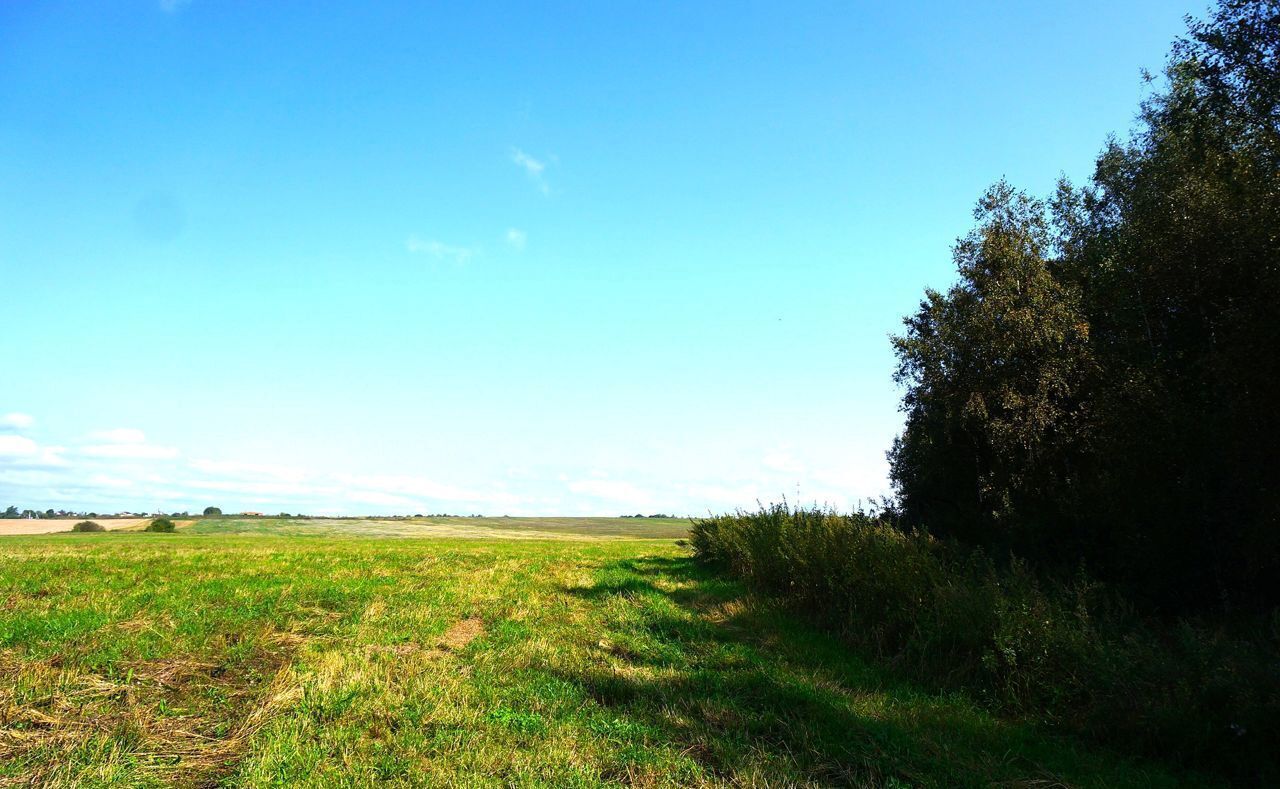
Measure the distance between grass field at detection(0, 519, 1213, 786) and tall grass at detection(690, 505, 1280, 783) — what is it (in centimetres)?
65

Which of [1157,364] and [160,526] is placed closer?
[1157,364]

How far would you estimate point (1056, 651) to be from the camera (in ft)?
27.3

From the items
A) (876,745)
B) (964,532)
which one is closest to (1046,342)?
(964,532)

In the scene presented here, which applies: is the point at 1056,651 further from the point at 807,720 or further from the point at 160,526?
the point at 160,526

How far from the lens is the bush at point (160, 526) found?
78312 mm

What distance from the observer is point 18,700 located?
6383 millimetres

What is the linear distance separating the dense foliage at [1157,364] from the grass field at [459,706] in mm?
9516

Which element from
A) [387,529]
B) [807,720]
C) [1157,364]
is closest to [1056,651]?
[807,720]

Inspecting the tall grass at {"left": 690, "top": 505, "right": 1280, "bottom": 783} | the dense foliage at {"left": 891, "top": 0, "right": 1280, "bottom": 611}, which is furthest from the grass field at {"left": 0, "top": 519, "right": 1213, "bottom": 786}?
the dense foliage at {"left": 891, "top": 0, "right": 1280, "bottom": 611}

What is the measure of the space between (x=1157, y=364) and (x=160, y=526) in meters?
97.6

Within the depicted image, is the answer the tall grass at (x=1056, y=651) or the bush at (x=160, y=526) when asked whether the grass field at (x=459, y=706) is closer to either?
the tall grass at (x=1056, y=651)

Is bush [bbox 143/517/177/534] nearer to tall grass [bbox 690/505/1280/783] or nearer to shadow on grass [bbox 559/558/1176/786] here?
shadow on grass [bbox 559/558/1176/786]

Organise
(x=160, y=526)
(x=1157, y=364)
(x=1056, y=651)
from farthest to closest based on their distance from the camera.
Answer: (x=160, y=526)
(x=1157, y=364)
(x=1056, y=651)

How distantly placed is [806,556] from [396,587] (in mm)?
10280
